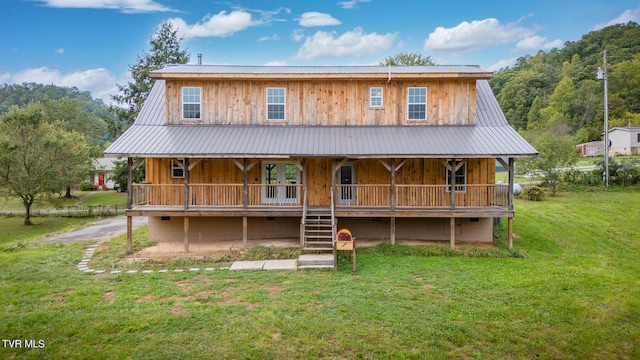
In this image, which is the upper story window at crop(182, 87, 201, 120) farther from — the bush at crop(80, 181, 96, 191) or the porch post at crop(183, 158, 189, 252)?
the bush at crop(80, 181, 96, 191)

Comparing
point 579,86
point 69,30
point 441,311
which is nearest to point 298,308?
point 441,311

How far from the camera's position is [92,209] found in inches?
1172

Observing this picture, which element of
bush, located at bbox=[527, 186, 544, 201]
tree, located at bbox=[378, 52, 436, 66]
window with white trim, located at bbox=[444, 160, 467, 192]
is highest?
tree, located at bbox=[378, 52, 436, 66]

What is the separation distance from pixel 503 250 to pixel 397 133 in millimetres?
6022

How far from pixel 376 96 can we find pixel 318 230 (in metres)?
6.53

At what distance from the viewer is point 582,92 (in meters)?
56.2

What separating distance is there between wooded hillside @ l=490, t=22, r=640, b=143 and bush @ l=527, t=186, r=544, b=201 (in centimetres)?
2439

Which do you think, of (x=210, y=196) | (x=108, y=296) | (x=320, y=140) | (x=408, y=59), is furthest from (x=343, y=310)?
(x=408, y=59)

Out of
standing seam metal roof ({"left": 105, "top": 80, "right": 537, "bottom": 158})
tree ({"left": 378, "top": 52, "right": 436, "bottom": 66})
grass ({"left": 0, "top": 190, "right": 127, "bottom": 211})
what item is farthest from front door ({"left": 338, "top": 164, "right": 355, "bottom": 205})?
tree ({"left": 378, "top": 52, "right": 436, "bottom": 66})

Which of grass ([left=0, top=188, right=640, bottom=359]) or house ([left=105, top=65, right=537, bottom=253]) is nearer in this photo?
grass ([left=0, top=188, right=640, bottom=359])

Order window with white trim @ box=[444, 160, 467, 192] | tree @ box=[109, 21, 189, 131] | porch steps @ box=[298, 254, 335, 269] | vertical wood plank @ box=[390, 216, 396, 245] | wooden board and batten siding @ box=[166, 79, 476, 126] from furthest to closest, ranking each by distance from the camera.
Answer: tree @ box=[109, 21, 189, 131]
wooden board and batten siding @ box=[166, 79, 476, 126]
window with white trim @ box=[444, 160, 467, 192]
vertical wood plank @ box=[390, 216, 396, 245]
porch steps @ box=[298, 254, 335, 269]

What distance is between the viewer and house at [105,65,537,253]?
14281mm

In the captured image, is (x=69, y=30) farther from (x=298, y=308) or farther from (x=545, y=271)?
(x=545, y=271)

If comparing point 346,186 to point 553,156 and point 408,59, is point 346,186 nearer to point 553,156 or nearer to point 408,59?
point 553,156
